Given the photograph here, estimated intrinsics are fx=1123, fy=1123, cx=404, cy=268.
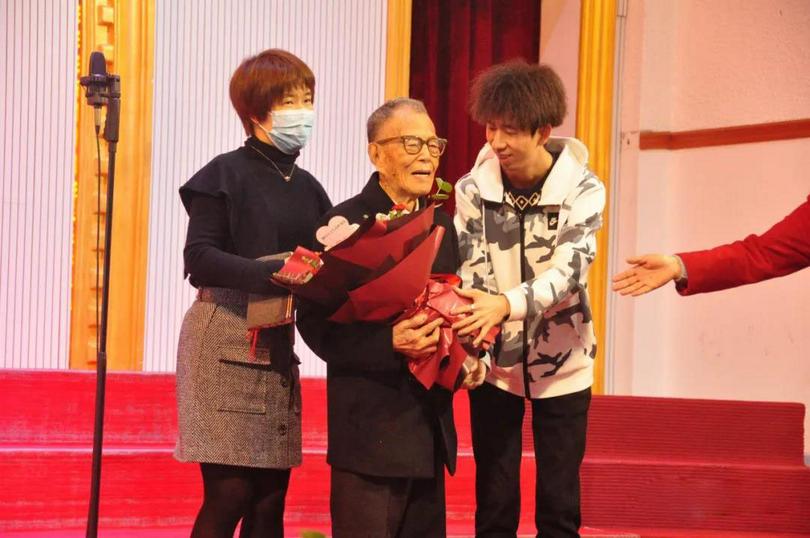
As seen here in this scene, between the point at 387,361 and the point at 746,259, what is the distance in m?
0.90

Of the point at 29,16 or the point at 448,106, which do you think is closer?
the point at 29,16

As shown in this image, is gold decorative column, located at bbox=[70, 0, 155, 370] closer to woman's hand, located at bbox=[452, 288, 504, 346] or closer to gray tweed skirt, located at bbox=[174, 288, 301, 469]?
gray tweed skirt, located at bbox=[174, 288, 301, 469]

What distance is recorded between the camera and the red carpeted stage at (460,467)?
3.74 m

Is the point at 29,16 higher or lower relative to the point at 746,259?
higher

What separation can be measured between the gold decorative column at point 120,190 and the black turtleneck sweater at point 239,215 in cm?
212

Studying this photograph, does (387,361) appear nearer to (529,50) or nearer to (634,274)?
(634,274)

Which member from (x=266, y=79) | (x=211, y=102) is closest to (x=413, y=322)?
(x=266, y=79)

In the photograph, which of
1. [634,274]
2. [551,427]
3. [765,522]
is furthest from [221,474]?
[765,522]

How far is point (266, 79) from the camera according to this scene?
267 cm

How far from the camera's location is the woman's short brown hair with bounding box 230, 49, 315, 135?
8.77 ft

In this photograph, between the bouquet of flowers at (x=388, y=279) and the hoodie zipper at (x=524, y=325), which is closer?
the bouquet of flowers at (x=388, y=279)

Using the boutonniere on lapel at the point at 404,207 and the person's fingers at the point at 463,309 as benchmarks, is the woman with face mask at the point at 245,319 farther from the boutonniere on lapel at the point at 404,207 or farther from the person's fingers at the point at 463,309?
the person's fingers at the point at 463,309

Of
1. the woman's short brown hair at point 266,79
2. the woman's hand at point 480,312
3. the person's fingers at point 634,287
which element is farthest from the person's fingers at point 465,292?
the woman's short brown hair at point 266,79

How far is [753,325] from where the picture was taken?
5.82 m
